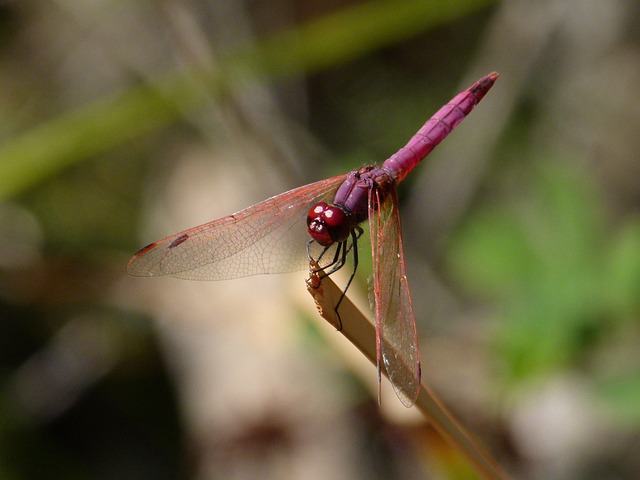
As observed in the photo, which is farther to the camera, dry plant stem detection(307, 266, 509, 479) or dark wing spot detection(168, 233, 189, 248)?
dark wing spot detection(168, 233, 189, 248)

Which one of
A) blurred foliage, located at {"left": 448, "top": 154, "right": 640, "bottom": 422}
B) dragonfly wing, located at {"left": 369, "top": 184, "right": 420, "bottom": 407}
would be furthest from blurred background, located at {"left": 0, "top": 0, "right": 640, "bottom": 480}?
dragonfly wing, located at {"left": 369, "top": 184, "right": 420, "bottom": 407}

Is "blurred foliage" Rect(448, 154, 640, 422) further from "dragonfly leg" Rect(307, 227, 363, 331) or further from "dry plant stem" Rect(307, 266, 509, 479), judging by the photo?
"dry plant stem" Rect(307, 266, 509, 479)

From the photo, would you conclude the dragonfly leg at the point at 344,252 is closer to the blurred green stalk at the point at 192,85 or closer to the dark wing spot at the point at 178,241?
the dark wing spot at the point at 178,241

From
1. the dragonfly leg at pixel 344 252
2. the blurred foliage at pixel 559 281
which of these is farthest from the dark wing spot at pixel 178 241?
the blurred foliage at pixel 559 281

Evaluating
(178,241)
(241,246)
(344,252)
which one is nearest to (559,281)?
(344,252)

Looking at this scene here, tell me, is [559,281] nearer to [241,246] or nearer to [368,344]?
[241,246]

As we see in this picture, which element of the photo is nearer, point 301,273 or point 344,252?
point 344,252

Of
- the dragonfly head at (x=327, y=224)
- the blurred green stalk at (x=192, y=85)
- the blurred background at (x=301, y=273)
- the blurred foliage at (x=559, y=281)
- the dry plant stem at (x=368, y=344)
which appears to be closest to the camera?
the dry plant stem at (x=368, y=344)
